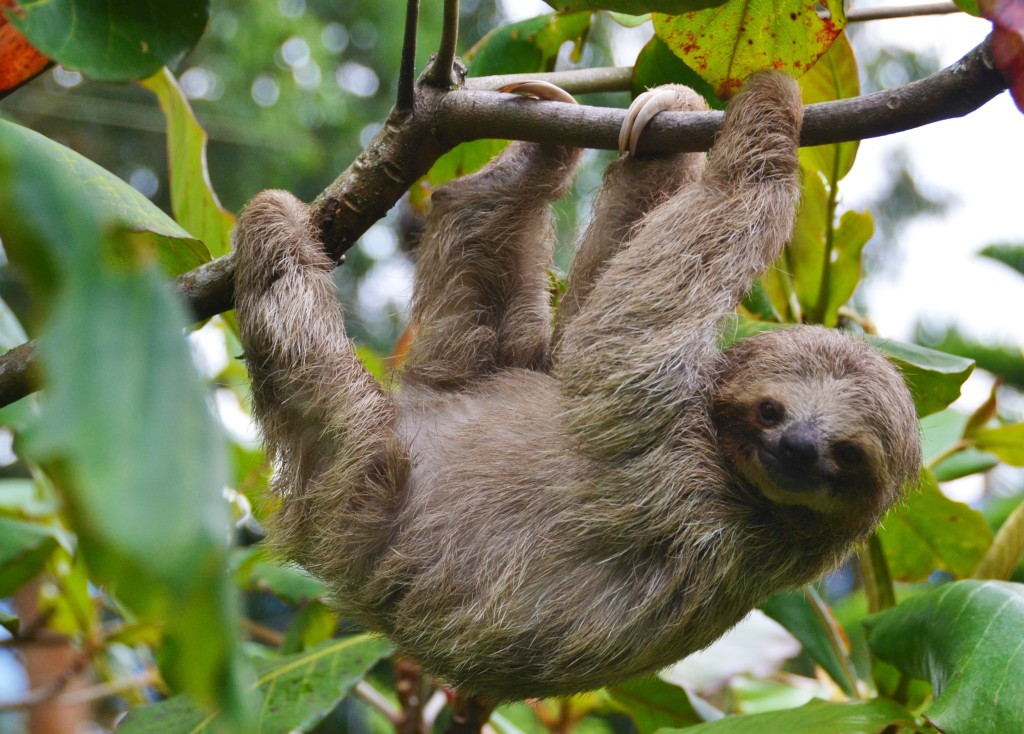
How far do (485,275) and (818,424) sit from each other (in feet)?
5.46

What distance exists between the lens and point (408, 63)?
3061mm

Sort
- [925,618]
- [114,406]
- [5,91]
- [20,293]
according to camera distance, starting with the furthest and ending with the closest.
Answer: [20,293] → [925,618] → [5,91] → [114,406]

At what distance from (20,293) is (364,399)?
37.4ft

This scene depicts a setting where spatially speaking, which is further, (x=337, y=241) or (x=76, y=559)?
(x=76, y=559)

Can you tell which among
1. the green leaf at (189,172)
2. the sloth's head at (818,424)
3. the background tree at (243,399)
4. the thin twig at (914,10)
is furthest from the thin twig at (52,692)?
the thin twig at (914,10)

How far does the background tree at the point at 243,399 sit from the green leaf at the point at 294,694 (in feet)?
0.05

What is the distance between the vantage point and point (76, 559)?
465 cm

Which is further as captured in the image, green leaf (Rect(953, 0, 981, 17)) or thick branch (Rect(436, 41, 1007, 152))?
green leaf (Rect(953, 0, 981, 17))

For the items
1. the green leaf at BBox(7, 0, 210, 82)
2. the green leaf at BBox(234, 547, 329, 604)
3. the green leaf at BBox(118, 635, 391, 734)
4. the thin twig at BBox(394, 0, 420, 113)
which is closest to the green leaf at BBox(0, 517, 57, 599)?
the green leaf at BBox(118, 635, 391, 734)

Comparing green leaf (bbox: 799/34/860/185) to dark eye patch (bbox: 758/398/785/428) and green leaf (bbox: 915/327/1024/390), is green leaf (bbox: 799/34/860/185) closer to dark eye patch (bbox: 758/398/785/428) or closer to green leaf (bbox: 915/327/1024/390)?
dark eye patch (bbox: 758/398/785/428)

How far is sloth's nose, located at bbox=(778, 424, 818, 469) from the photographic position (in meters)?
3.37

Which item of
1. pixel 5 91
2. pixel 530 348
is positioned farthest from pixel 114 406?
pixel 530 348

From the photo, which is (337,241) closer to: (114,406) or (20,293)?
(114,406)

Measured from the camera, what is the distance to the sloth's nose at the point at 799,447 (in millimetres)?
3367
